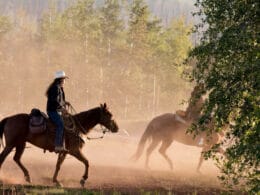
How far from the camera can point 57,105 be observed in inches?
656

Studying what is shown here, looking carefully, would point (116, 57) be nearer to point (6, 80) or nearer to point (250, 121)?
point (6, 80)

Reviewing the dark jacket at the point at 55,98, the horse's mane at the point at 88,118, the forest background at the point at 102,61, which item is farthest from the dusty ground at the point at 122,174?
the forest background at the point at 102,61

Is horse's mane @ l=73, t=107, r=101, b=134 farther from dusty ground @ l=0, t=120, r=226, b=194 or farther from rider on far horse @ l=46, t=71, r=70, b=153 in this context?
dusty ground @ l=0, t=120, r=226, b=194

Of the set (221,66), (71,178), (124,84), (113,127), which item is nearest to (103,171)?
(71,178)

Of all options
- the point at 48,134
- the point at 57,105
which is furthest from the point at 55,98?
the point at 48,134

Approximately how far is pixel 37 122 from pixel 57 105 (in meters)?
0.90

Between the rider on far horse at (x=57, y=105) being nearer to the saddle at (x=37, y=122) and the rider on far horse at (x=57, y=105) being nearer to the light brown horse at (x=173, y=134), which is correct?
the saddle at (x=37, y=122)

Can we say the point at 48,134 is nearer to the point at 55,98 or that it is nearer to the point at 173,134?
the point at 55,98

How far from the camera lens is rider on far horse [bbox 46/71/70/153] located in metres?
16.5

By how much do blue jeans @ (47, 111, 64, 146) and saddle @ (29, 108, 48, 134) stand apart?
13.0 inches

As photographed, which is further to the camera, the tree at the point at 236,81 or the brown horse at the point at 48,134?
the brown horse at the point at 48,134

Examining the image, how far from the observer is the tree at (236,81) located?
11117 mm

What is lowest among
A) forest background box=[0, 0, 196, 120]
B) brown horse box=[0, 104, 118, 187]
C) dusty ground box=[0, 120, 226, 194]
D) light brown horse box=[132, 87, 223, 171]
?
dusty ground box=[0, 120, 226, 194]

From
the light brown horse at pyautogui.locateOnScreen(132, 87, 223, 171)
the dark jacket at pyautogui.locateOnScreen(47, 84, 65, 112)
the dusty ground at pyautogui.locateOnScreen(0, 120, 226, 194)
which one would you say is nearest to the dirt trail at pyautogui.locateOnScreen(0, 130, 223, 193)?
the dusty ground at pyautogui.locateOnScreen(0, 120, 226, 194)
